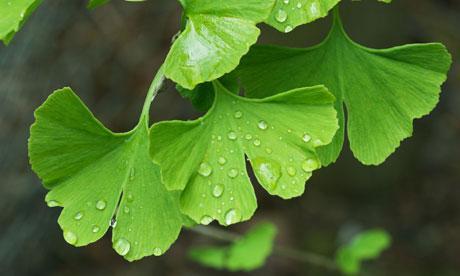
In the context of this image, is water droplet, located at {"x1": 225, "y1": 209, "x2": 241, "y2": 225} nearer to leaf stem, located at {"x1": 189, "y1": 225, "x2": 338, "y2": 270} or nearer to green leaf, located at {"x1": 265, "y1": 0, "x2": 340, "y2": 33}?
green leaf, located at {"x1": 265, "y1": 0, "x2": 340, "y2": 33}

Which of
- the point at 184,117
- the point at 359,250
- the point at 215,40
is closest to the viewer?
the point at 215,40

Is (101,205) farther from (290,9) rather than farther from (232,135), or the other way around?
(290,9)

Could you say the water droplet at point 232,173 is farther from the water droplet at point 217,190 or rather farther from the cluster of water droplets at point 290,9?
the cluster of water droplets at point 290,9

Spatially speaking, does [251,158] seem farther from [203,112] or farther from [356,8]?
[356,8]

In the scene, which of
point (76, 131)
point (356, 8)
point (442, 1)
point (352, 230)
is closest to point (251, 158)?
point (76, 131)

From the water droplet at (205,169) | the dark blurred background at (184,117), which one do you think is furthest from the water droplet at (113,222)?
the dark blurred background at (184,117)

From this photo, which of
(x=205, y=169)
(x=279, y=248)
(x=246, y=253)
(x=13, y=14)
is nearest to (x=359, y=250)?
(x=279, y=248)

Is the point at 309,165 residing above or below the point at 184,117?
above

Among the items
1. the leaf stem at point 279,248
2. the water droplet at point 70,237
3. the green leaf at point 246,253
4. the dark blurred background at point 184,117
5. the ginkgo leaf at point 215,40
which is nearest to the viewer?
the ginkgo leaf at point 215,40
